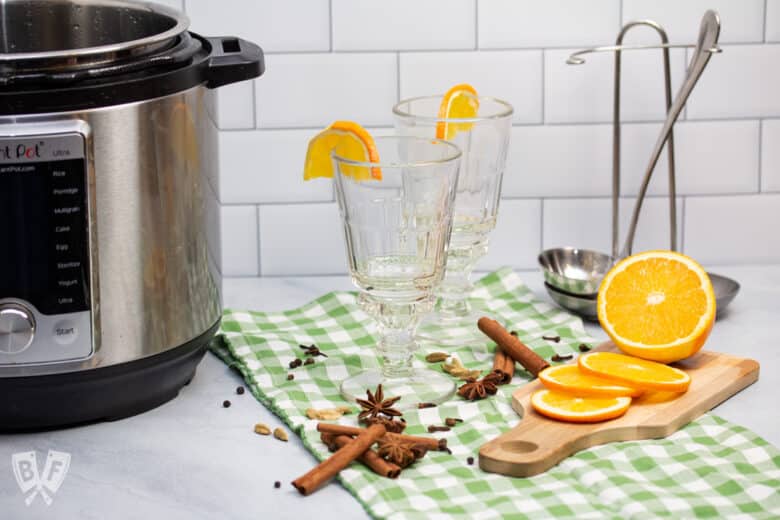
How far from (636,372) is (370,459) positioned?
0.30 m

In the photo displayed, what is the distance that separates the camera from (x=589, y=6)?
154 centimetres

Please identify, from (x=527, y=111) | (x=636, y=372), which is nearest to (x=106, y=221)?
(x=636, y=372)

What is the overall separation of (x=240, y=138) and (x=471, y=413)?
1.80ft

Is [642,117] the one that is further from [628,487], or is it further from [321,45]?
[628,487]

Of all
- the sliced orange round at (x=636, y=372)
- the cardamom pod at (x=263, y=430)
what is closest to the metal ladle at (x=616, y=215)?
the sliced orange round at (x=636, y=372)

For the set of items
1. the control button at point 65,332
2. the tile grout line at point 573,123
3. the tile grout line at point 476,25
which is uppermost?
the tile grout line at point 476,25

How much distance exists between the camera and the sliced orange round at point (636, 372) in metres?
1.19

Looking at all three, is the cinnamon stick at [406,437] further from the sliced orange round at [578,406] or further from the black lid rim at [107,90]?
the black lid rim at [107,90]

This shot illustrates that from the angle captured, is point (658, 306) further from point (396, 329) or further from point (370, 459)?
point (370, 459)

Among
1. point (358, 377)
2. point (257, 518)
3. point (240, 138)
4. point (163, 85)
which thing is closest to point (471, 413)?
point (358, 377)

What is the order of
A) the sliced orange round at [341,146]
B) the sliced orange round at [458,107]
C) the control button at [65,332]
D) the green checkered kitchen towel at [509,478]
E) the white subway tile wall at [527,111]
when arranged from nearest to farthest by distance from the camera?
1. the green checkered kitchen towel at [509,478]
2. the control button at [65,332]
3. the sliced orange round at [341,146]
4. the sliced orange round at [458,107]
5. the white subway tile wall at [527,111]

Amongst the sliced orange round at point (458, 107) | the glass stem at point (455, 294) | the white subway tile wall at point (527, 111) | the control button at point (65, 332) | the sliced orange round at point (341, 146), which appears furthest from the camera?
the white subway tile wall at point (527, 111)

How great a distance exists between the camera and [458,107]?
54.4 inches

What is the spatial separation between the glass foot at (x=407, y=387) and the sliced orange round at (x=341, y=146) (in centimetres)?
21
